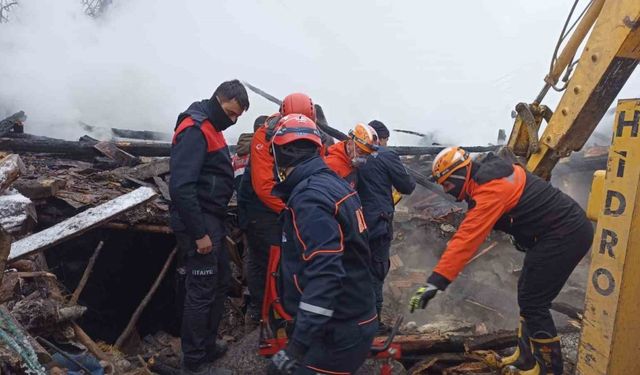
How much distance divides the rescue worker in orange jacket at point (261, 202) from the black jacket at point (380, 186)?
749 millimetres

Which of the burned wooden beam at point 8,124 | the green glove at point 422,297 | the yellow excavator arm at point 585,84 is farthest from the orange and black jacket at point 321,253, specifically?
the burned wooden beam at point 8,124

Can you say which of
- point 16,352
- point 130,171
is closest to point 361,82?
point 130,171

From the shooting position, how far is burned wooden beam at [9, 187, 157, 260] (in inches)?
168

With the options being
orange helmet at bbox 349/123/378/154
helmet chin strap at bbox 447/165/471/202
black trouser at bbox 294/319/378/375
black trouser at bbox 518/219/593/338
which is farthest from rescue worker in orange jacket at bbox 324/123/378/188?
black trouser at bbox 294/319/378/375

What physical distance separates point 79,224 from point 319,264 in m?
3.03

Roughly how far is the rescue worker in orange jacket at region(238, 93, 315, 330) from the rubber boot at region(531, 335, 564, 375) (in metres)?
2.25

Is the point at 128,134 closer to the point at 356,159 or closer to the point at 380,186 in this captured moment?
the point at 356,159

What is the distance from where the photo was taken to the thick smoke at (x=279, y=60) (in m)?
11.4

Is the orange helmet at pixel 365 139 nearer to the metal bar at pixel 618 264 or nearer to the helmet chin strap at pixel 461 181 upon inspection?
the helmet chin strap at pixel 461 181

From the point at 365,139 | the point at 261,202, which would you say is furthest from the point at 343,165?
the point at 261,202

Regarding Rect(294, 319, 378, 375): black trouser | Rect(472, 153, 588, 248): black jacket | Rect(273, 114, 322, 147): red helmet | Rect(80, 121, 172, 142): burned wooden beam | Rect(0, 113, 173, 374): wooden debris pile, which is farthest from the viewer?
Rect(80, 121, 172, 142): burned wooden beam

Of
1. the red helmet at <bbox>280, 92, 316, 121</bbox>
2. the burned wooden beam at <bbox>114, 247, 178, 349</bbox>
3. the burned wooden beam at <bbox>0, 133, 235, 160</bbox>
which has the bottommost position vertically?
the burned wooden beam at <bbox>114, 247, 178, 349</bbox>

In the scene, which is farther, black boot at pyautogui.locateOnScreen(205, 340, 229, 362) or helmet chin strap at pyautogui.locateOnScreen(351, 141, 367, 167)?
helmet chin strap at pyautogui.locateOnScreen(351, 141, 367, 167)

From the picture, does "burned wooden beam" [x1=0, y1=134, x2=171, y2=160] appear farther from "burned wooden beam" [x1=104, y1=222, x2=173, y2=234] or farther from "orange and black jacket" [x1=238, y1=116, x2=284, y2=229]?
"orange and black jacket" [x1=238, y1=116, x2=284, y2=229]
